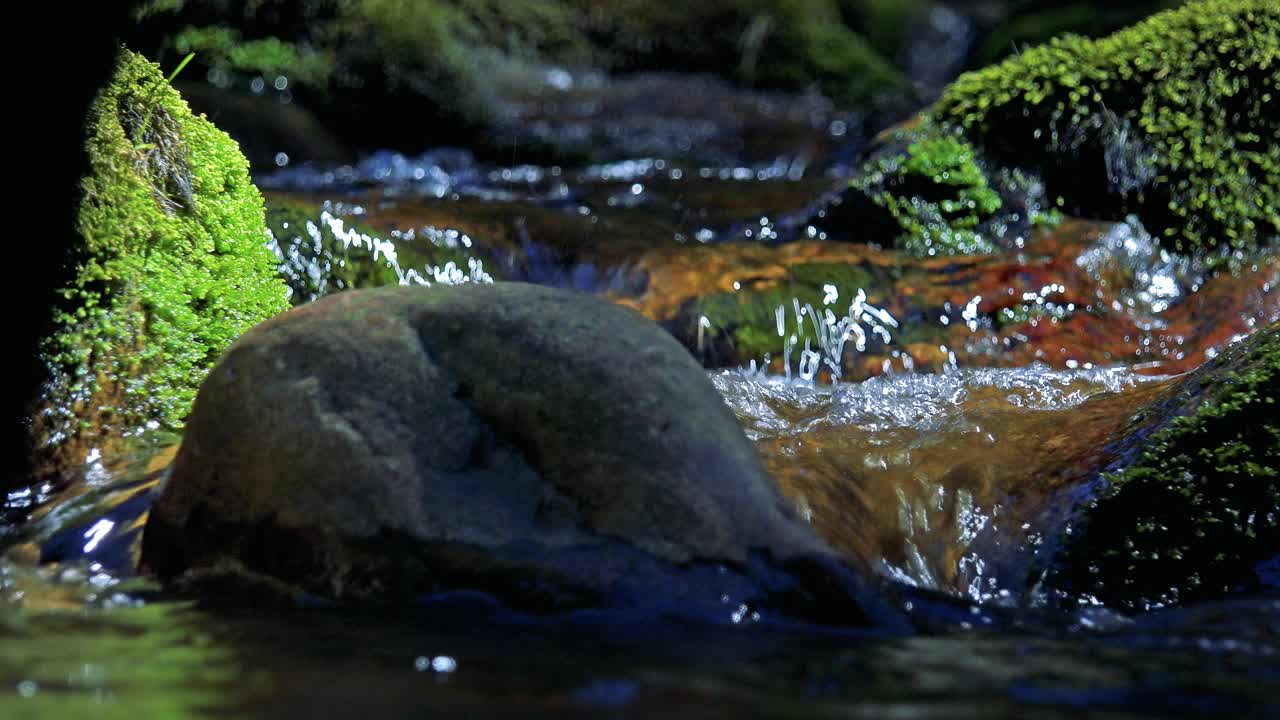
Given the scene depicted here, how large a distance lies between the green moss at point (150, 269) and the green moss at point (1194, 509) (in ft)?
11.1

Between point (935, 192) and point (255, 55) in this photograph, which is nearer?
point (935, 192)

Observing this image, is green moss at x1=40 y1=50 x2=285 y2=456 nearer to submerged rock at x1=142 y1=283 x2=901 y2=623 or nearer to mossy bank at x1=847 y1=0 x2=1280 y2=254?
submerged rock at x1=142 y1=283 x2=901 y2=623

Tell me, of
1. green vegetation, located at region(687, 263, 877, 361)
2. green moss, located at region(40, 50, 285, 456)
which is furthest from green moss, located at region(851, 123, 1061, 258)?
green moss, located at region(40, 50, 285, 456)

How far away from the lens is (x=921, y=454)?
4.85 m

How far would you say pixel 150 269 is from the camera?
15.6ft

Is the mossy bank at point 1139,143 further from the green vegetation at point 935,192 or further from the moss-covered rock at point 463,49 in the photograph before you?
the moss-covered rock at point 463,49

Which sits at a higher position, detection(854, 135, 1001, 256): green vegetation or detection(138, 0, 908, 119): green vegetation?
detection(138, 0, 908, 119): green vegetation

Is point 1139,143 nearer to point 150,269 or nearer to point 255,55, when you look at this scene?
point 150,269

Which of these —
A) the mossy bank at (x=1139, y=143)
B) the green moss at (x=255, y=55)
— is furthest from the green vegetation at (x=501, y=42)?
the mossy bank at (x=1139, y=143)

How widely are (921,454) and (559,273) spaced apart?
328 centimetres

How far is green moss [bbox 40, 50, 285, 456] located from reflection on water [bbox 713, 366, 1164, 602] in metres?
2.29

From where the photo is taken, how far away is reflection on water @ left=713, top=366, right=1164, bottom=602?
4238mm

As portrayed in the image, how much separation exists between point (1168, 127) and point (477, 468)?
5.86 m

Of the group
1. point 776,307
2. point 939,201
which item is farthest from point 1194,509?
point 939,201
